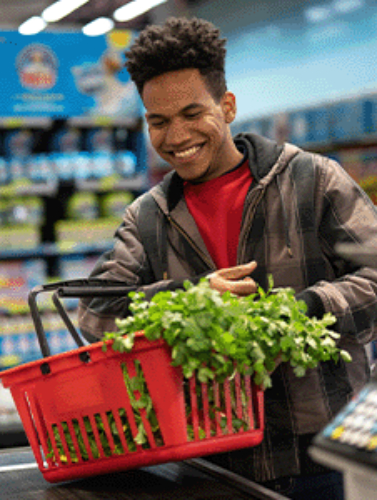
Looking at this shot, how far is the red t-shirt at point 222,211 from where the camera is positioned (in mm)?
2047

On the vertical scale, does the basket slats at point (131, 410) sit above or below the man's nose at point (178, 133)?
below

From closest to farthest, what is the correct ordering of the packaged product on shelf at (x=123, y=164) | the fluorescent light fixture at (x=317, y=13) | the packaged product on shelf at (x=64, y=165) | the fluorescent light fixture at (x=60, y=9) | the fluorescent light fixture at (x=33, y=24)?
the packaged product on shelf at (x=64, y=165), the packaged product on shelf at (x=123, y=164), the fluorescent light fixture at (x=317, y=13), the fluorescent light fixture at (x=60, y=9), the fluorescent light fixture at (x=33, y=24)

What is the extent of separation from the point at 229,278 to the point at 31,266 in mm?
4100

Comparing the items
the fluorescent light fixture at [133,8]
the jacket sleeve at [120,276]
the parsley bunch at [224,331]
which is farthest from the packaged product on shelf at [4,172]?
the parsley bunch at [224,331]

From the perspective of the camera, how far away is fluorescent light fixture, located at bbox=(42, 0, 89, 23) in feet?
26.3

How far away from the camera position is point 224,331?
134 cm

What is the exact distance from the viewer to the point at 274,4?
845cm

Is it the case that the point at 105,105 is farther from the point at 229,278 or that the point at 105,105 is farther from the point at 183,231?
the point at 229,278

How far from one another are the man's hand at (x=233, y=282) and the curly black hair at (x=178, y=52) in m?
0.53

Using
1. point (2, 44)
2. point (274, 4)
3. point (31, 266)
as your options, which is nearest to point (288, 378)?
point (31, 266)

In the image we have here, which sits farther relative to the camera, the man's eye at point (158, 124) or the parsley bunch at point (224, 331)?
the man's eye at point (158, 124)

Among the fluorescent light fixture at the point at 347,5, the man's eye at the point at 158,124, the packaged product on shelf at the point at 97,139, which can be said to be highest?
the fluorescent light fixture at the point at 347,5

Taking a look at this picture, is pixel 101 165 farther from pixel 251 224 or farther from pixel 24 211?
pixel 251 224

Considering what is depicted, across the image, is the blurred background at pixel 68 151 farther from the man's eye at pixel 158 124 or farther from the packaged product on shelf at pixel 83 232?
the man's eye at pixel 158 124
